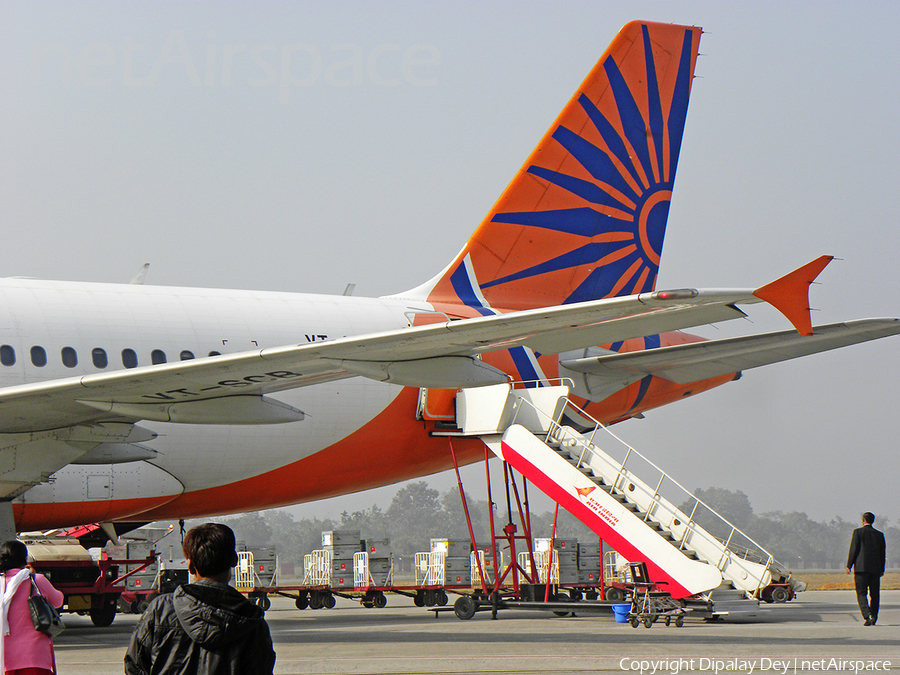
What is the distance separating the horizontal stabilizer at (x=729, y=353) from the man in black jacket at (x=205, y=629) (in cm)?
912

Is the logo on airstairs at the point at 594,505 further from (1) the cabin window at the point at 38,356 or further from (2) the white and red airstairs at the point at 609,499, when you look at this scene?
(1) the cabin window at the point at 38,356

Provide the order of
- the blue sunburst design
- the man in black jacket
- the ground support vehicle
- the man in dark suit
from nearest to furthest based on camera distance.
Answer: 1. the man in black jacket
2. the man in dark suit
3. the ground support vehicle
4. the blue sunburst design

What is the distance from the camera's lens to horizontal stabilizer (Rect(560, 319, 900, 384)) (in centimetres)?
1126

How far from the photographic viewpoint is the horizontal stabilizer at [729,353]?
36.9 ft

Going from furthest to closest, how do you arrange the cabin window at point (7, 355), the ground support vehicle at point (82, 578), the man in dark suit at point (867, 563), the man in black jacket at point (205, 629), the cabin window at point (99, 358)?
the ground support vehicle at point (82, 578) → the man in dark suit at point (867, 563) → the cabin window at point (99, 358) → the cabin window at point (7, 355) → the man in black jacket at point (205, 629)

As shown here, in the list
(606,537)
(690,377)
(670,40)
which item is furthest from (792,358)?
(670,40)

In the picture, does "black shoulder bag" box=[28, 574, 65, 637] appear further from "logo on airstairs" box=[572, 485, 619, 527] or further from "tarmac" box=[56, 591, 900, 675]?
"logo on airstairs" box=[572, 485, 619, 527]

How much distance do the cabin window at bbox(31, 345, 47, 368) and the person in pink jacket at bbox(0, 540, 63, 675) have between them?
297 inches

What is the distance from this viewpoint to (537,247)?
728 inches

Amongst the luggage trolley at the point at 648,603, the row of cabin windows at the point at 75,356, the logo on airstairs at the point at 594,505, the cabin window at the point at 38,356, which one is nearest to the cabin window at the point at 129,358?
the row of cabin windows at the point at 75,356

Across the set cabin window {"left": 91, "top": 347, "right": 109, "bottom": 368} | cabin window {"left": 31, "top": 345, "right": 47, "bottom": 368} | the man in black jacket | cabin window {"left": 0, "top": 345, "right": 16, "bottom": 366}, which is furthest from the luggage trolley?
the man in black jacket

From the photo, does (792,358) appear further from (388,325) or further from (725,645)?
(388,325)

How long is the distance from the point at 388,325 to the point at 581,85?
630 cm
